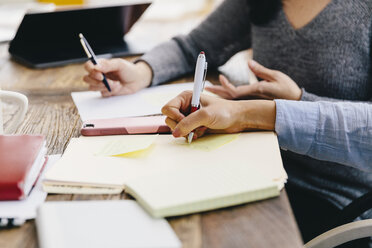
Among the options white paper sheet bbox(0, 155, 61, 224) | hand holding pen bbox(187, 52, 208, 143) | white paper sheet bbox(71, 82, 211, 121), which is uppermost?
hand holding pen bbox(187, 52, 208, 143)

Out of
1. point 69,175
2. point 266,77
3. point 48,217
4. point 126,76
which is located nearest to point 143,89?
point 126,76

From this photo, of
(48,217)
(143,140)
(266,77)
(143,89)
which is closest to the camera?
(48,217)

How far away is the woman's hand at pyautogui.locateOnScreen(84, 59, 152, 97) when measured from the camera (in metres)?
1.02

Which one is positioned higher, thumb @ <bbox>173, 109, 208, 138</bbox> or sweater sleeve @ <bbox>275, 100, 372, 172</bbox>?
thumb @ <bbox>173, 109, 208, 138</bbox>

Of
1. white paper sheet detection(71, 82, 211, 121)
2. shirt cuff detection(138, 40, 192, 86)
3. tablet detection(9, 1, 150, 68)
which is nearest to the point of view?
white paper sheet detection(71, 82, 211, 121)

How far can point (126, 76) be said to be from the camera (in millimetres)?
1057

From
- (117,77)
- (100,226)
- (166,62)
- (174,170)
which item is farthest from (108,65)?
(100,226)

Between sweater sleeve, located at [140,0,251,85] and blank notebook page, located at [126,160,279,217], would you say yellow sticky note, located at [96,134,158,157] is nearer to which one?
blank notebook page, located at [126,160,279,217]

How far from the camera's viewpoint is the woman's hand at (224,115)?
2.46 ft

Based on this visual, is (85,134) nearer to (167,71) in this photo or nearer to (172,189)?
(172,189)

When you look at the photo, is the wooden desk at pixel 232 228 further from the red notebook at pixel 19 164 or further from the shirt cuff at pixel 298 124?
the shirt cuff at pixel 298 124

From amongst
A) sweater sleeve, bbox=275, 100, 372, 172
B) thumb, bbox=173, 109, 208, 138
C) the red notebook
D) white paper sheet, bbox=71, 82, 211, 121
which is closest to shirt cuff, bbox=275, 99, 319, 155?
sweater sleeve, bbox=275, 100, 372, 172

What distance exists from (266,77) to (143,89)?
1.09 feet

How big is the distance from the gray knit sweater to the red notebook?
53cm
